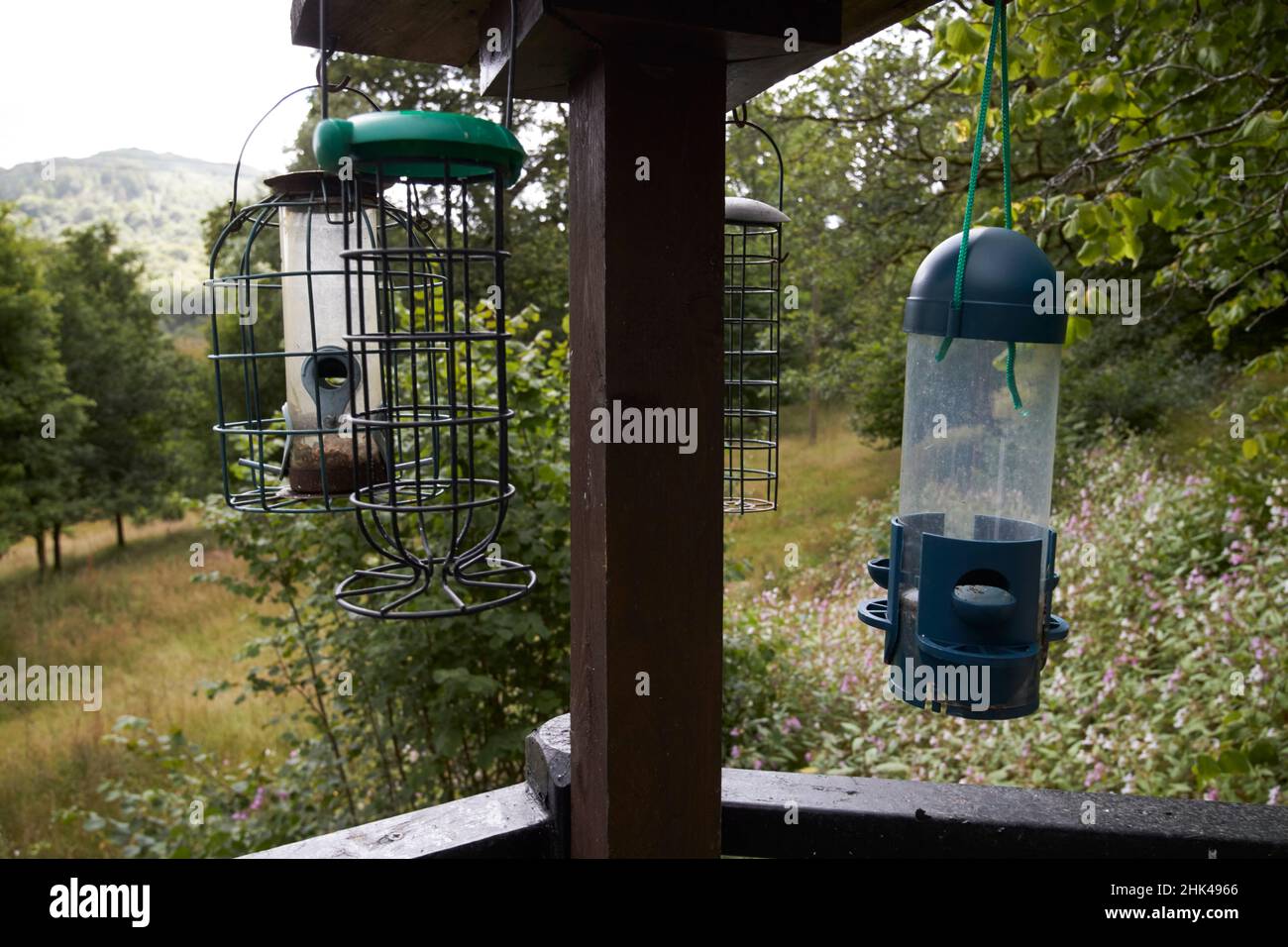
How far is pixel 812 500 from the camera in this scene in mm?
13719

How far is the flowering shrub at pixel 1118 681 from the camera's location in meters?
3.68

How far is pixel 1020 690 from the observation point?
158 centimetres

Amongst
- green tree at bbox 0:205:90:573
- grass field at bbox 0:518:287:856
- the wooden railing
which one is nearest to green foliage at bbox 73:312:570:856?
grass field at bbox 0:518:287:856

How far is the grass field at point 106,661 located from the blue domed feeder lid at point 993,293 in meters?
3.64

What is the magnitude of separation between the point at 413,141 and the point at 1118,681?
171 inches

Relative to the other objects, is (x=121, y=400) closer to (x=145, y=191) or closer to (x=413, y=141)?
(x=413, y=141)

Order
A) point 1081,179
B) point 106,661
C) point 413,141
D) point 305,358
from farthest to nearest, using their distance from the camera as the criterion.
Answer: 1. point 106,661
2. point 1081,179
3. point 305,358
4. point 413,141

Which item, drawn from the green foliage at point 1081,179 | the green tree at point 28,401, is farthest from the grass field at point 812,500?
the green tree at point 28,401

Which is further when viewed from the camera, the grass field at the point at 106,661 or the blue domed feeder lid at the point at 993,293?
the grass field at the point at 106,661

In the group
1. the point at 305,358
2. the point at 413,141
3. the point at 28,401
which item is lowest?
the point at 28,401

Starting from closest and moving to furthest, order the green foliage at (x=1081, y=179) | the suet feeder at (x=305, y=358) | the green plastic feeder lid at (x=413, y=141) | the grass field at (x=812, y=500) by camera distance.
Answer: the green plastic feeder lid at (x=413, y=141), the suet feeder at (x=305, y=358), the green foliage at (x=1081, y=179), the grass field at (x=812, y=500)

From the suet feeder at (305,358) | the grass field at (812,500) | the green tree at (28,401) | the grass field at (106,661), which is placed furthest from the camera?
the green tree at (28,401)

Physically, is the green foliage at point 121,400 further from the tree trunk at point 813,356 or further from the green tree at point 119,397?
the tree trunk at point 813,356

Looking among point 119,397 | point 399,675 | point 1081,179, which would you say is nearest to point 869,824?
point 399,675
